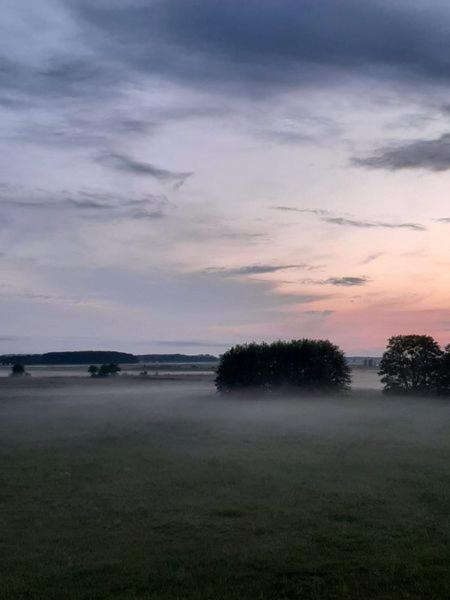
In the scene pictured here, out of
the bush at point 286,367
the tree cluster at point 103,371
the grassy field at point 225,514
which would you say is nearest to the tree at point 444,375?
the bush at point 286,367

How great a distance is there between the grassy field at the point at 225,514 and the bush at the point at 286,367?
41.4 m

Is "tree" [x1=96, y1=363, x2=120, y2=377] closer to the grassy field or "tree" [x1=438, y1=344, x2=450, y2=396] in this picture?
"tree" [x1=438, y1=344, x2=450, y2=396]

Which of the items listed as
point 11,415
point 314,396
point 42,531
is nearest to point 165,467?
point 42,531

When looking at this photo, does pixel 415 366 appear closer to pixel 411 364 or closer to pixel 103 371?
pixel 411 364

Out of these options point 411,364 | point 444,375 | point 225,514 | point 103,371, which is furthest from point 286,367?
point 103,371

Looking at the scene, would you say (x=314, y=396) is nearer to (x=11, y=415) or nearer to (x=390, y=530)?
(x=11, y=415)

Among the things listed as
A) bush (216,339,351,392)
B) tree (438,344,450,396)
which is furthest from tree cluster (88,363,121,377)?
tree (438,344,450,396)

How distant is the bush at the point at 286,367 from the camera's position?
92.4m

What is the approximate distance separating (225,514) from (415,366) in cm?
6684

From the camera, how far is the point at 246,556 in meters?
18.0

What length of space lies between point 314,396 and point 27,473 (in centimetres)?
6250

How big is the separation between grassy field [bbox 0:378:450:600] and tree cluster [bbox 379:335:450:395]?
34522 millimetres

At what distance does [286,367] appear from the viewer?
94.6m

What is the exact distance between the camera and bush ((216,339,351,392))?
92375 millimetres
